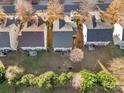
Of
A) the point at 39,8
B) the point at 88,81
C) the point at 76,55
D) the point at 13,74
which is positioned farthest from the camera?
the point at 39,8

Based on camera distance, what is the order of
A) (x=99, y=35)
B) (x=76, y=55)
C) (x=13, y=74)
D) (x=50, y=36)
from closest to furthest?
(x=13, y=74)
(x=76, y=55)
(x=99, y=35)
(x=50, y=36)

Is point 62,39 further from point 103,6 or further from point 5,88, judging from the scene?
point 103,6

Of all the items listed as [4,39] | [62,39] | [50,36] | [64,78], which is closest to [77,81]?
[64,78]

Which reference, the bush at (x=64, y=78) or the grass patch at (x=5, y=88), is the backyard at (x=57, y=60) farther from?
the grass patch at (x=5, y=88)

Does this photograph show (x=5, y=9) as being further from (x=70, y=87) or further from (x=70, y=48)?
(x=70, y=87)

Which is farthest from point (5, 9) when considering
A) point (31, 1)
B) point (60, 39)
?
point (60, 39)
